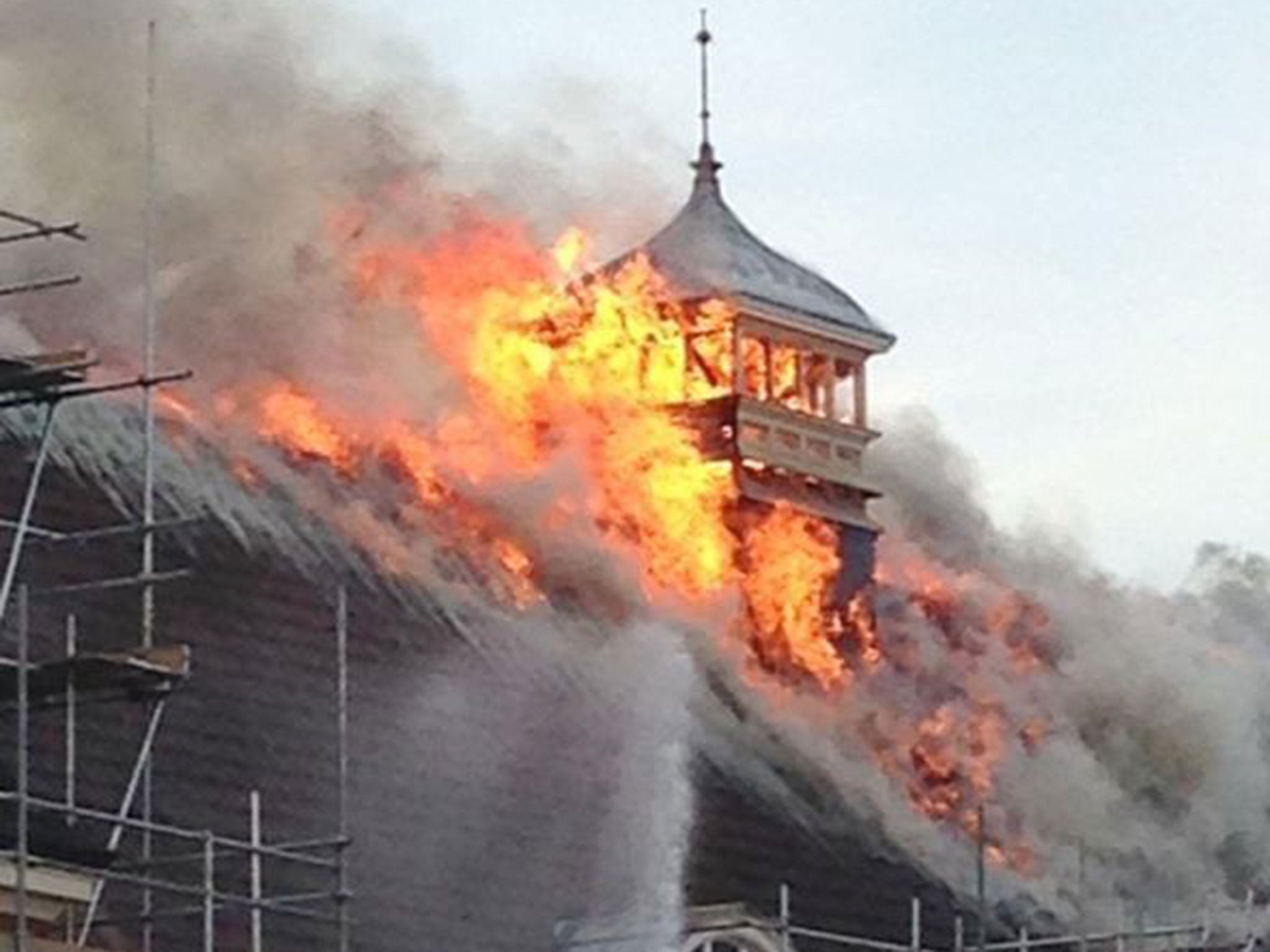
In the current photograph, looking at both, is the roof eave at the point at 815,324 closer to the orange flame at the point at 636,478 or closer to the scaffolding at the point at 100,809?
the orange flame at the point at 636,478

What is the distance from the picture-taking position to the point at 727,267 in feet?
219

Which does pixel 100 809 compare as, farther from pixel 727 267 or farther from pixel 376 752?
pixel 727 267

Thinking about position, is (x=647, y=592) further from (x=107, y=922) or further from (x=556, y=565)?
(x=107, y=922)

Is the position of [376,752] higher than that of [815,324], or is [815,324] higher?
Result: [815,324]

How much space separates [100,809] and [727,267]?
65.4 feet

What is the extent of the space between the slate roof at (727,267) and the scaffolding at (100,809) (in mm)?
16654

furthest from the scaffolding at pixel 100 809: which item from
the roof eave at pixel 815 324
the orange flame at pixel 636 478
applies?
the roof eave at pixel 815 324

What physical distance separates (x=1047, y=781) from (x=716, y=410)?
521 cm

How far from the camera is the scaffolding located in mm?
45281

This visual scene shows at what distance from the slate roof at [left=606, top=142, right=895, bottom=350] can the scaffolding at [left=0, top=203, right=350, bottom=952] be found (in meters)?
16.7

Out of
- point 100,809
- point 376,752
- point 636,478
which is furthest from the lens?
point 636,478

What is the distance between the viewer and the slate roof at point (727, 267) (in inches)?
2628

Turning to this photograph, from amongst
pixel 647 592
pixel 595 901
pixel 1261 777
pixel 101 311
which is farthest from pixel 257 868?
pixel 1261 777

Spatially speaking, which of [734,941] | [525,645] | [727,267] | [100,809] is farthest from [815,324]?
[100,809]
